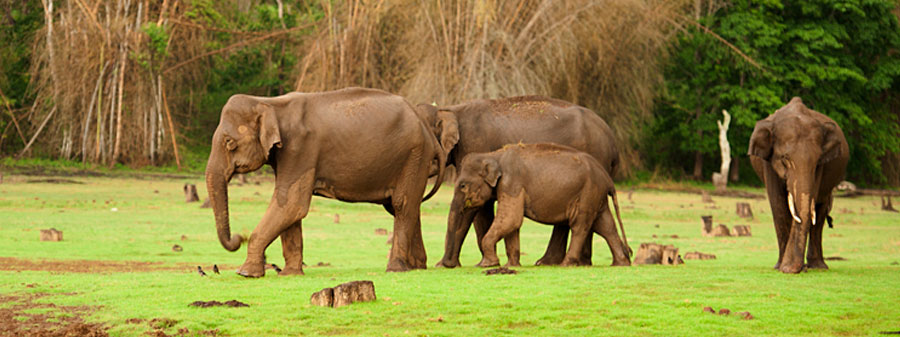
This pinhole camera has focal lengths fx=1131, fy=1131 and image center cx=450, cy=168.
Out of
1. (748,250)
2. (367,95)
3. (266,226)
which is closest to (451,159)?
(367,95)

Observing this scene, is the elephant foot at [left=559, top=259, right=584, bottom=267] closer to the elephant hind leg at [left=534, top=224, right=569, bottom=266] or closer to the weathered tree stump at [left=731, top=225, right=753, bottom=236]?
the elephant hind leg at [left=534, top=224, right=569, bottom=266]

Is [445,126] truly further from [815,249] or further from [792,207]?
[815,249]

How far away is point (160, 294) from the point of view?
28.5 ft

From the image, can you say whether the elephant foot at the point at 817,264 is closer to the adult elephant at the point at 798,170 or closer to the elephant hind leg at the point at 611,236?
the adult elephant at the point at 798,170

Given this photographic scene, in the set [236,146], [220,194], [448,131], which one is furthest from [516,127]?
[220,194]

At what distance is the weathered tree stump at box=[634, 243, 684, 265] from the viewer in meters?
12.6

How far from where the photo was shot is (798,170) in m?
11.0

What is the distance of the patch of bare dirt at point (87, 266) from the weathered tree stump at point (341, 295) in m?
4.34

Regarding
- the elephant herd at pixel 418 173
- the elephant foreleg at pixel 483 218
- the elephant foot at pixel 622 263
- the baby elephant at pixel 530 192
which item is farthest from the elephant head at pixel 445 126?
the elephant foot at pixel 622 263

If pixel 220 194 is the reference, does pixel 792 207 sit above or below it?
above

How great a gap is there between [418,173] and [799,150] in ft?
12.3

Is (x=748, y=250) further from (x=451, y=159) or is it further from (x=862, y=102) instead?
(x=862, y=102)

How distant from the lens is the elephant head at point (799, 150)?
11.0 metres

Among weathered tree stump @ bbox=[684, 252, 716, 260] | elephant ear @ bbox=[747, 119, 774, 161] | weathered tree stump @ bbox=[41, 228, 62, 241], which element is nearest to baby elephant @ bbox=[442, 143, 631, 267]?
elephant ear @ bbox=[747, 119, 774, 161]
